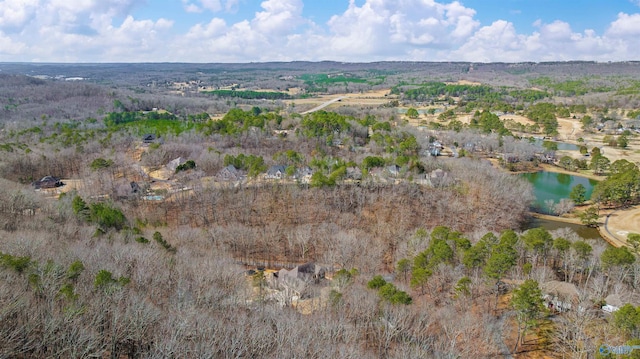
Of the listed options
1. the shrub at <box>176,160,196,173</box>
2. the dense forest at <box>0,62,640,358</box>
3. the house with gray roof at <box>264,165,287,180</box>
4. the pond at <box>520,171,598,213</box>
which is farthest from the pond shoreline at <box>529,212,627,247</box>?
the shrub at <box>176,160,196,173</box>

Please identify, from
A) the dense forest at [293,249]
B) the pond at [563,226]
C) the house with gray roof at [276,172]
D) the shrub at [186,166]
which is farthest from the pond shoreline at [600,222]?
the shrub at [186,166]

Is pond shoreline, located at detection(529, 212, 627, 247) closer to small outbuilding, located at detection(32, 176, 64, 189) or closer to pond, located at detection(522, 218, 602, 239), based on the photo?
pond, located at detection(522, 218, 602, 239)

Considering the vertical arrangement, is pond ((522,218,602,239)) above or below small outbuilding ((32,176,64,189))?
below

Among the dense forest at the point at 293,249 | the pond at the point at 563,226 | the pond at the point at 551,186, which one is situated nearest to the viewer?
the dense forest at the point at 293,249

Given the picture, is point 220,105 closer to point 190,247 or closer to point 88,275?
point 190,247

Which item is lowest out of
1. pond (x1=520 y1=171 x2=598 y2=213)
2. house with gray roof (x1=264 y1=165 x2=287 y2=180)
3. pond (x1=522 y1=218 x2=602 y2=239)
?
pond (x1=522 y1=218 x2=602 y2=239)

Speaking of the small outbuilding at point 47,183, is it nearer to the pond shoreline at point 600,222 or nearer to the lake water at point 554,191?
the lake water at point 554,191

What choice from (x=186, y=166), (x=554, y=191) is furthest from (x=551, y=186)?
(x=186, y=166)
